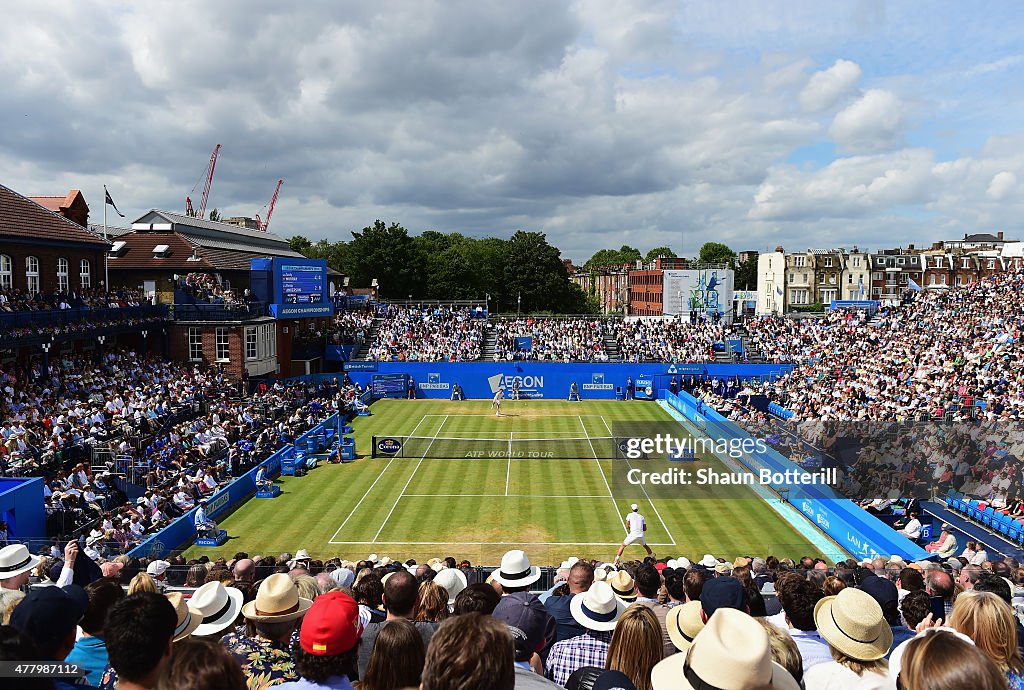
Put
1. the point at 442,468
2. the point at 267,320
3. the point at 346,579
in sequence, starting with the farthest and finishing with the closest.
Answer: the point at 267,320 < the point at 442,468 < the point at 346,579

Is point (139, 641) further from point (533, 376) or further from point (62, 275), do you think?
point (533, 376)

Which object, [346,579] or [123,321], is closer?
[346,579]

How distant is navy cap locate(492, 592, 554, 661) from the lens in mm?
4895

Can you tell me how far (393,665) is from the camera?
137 inches

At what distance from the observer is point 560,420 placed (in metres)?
38.8

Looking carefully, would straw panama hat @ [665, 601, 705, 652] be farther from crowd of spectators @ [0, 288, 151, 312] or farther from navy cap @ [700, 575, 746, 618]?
crowd of spectators @ [0, 288, 151, 312]

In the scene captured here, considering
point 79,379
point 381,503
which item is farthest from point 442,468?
point 79,379

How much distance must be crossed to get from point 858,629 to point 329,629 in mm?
2877

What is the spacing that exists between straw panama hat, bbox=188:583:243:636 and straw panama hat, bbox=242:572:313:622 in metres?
0.40

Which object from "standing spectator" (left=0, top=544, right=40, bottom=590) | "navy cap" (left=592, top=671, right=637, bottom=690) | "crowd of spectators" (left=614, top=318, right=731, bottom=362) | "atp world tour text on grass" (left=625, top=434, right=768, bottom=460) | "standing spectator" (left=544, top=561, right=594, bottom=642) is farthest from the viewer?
"crowd of spectators" (left=614, top=318, right=731, bottom=362)

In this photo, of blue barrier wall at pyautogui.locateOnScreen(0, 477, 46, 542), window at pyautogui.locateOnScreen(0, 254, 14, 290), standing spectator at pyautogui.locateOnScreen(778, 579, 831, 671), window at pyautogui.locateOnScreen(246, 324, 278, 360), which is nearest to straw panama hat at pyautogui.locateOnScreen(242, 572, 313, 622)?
standing spectator at pyautogui.locateOnScreen(778, 579, 831, 671)

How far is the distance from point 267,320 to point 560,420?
61.7 feet

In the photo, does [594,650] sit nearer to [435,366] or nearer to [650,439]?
[650,439]

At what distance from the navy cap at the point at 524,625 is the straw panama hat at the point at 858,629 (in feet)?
5.88
